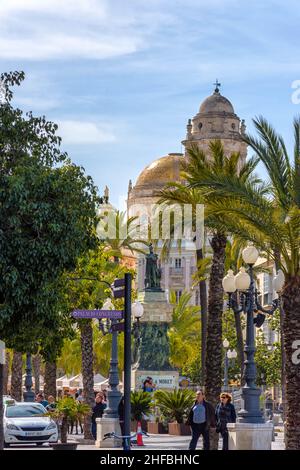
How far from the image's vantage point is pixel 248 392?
27047mm

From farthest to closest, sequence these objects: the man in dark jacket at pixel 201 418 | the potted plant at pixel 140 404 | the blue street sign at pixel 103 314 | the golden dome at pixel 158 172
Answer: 1. the golden dome at pixel 158 172
2. the potted plant at pixel 140 404
3. the man in dark jacket at pixel 201 418
4. the blue street sign at pixel 103 314

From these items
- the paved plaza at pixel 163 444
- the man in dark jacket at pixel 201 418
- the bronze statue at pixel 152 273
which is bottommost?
the paved plaza at pixel 163 444

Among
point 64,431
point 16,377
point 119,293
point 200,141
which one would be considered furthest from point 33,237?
point 200,141

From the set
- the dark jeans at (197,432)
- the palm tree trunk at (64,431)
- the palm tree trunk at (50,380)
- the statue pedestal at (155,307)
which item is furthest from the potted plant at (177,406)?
the dark jeans at (197,432)

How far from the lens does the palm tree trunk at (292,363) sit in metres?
26.0

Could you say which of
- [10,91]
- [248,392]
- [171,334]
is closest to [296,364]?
[248,392]

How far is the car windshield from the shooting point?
117 ft

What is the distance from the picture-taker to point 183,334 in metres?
91.4

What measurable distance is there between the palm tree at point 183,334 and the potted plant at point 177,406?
1621 inches

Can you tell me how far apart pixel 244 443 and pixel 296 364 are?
6.47 ft

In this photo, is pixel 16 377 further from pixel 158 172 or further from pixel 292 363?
pixel 158 172

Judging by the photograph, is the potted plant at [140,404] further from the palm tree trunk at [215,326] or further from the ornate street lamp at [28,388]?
the ornate street lamp at [28,388]

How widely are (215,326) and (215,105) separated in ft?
335
